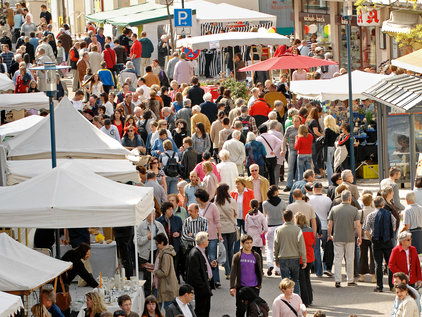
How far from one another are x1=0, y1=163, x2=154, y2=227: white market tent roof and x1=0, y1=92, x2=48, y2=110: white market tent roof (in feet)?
28.9

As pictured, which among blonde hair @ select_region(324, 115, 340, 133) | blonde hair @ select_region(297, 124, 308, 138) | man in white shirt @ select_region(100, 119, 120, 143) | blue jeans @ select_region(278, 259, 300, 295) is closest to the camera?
blue jeans @ select_region(278, 259, 300, 295)

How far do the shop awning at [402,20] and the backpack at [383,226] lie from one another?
61.7ft

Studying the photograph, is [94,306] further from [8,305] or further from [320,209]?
[320,209]

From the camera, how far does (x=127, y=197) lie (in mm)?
14430

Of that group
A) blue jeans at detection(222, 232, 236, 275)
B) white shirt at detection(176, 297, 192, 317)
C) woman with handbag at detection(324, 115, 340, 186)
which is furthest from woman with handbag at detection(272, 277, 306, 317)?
woman with handbag at detection(324, 115, 340, 186)

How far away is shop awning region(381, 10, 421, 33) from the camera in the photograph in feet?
112

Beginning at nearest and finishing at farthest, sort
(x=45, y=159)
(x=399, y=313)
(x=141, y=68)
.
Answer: (x=399, y=313), (x=45, y=159), (x=141, y=68)

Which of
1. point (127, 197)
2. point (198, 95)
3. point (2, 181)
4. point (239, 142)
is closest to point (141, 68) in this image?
point (198, 95)

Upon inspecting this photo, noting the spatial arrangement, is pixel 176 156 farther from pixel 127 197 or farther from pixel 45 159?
pixel 127 197

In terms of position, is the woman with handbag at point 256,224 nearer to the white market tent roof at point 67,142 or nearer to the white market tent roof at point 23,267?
the white market tent roof at point 67,142

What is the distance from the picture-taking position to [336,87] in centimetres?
2414

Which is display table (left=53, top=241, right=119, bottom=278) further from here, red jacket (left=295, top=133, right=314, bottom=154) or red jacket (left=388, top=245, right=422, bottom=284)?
red jacket (left=295, top=133, right=314, bottom=154)

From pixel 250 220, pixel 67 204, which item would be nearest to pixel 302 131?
pixel 250 220

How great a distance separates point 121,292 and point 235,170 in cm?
545
